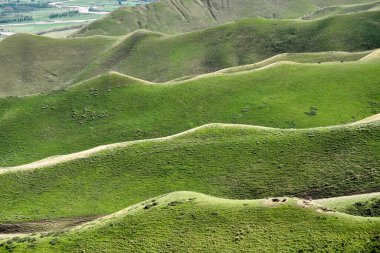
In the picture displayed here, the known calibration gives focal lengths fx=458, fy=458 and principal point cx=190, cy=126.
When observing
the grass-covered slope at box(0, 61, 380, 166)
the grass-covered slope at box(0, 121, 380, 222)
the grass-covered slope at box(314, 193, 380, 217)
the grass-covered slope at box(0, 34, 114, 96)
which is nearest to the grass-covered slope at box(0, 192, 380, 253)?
the grass-covered slope at box(314, 193, 380, 217)

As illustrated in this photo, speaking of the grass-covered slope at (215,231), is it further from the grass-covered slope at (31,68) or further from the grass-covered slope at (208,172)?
the grass-covered slope at (31,68)

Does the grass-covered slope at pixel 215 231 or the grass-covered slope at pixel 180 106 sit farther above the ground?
the grass-covered slope at pixel 215 231

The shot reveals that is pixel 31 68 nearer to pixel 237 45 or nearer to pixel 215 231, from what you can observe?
pixel 237 45

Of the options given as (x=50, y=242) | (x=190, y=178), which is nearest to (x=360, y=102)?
(x=190, y=178)

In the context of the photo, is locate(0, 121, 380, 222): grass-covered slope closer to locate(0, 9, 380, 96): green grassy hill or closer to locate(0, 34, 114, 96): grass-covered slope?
locate(0, 9, 380, 96): green grassy hill

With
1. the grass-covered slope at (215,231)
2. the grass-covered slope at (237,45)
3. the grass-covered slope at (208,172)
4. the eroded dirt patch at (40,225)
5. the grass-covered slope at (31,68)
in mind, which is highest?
the grass-covered slope at (215,231)

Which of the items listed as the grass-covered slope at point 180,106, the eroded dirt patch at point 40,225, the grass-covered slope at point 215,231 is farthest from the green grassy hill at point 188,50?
the grass-covered slope at point 215,231

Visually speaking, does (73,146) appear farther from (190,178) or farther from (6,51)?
(6,51)
